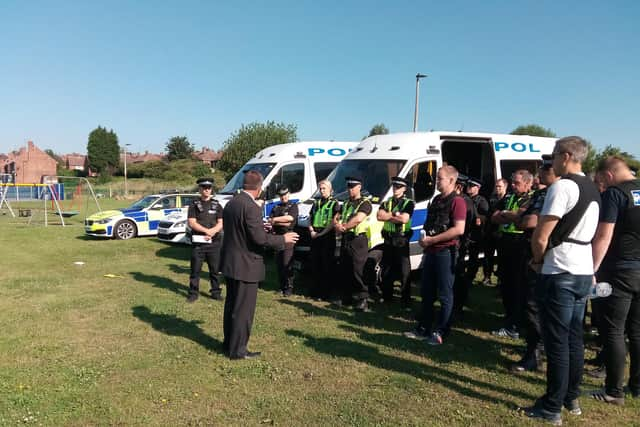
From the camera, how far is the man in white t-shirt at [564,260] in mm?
3297

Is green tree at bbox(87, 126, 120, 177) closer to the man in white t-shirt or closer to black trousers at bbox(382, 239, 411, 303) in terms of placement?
black trousers at bbox(382, 239, 411, 303)

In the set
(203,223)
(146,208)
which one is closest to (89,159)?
(146,208)

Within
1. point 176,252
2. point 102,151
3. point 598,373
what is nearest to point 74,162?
point 102,151

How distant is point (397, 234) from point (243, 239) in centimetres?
265

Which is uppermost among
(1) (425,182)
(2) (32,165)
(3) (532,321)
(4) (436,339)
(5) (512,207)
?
(2) (32,165)

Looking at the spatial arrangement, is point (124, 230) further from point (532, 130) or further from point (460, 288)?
point (532, 130)

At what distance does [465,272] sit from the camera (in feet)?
21.7

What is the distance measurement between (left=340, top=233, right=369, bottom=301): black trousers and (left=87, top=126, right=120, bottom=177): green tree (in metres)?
89.3

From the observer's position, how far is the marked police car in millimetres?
14160

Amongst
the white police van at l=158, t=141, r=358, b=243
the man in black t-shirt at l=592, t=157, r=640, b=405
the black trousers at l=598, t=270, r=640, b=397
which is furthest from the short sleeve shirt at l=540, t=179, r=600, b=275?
the white police van at l=158, t=141, r=358, b=243

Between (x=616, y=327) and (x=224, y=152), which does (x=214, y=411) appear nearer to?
(x=616, y=327)

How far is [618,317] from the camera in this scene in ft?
12.4

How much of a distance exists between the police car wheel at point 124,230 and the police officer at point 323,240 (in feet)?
30.3

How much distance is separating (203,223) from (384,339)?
3319 millimetres
